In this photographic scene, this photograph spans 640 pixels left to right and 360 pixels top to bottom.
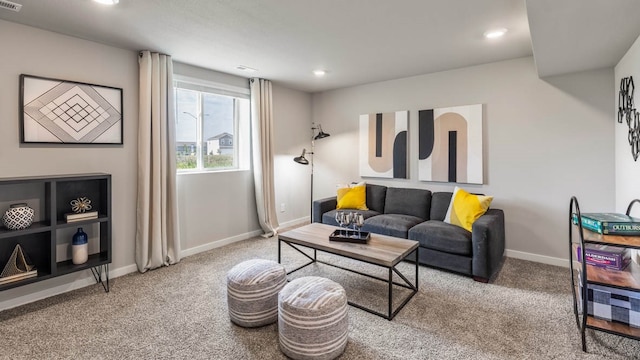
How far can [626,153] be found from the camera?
105 inches

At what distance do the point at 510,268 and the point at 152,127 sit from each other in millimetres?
4223

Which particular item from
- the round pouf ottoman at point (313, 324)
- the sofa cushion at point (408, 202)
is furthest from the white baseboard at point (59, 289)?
the sofa cushion at point (408, 202)

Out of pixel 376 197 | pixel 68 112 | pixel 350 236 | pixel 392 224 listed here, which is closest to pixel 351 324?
pixel 350 236

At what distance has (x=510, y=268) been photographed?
332cm

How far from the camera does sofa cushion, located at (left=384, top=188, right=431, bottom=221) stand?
4.01m

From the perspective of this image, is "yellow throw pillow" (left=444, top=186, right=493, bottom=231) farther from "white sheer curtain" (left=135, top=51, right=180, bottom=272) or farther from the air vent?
the air vent

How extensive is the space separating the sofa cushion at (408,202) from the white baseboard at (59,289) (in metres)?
3.25

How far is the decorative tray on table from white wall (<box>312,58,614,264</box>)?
6.13ft

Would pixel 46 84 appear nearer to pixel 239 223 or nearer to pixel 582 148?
pixel 239 223

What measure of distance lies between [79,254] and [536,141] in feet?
15.9

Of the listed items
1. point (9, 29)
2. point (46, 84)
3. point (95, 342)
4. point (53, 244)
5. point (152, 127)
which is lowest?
point (95, 342)

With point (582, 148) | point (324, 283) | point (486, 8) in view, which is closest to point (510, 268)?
point (582, 148)

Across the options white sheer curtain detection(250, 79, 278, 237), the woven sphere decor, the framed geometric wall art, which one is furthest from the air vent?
white sheer curtain detection(250, 79, 278, 237)

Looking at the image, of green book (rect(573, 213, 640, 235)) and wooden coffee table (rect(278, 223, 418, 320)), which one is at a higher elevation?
green book (rect(573, 213, 640, 235))
